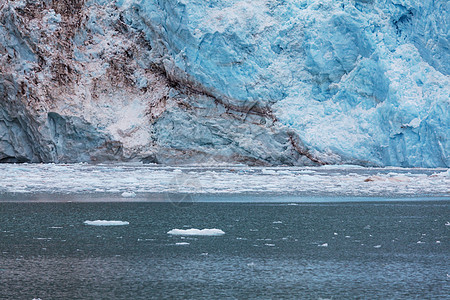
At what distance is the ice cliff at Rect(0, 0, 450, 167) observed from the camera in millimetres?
17281

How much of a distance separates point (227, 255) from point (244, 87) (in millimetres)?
15084

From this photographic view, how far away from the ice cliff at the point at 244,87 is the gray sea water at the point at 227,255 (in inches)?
471

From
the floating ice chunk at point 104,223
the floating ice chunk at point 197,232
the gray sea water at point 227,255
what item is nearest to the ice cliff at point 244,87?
the gray sea water at point 227,255

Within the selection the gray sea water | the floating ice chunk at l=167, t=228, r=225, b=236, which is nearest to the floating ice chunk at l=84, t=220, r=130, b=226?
the gray sea water

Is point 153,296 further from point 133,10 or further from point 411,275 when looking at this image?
point 133,10

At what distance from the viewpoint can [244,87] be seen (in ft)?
59.7

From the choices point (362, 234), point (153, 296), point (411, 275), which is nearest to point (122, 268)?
point (153, 296)

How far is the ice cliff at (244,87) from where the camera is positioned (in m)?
17.3

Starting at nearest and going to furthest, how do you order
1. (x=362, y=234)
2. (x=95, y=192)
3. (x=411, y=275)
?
(x=411, y=275) < (x=362, y=234) < (x=95, y=192)

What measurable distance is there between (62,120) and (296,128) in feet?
22.7

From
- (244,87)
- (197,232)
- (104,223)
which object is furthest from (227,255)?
(244,87)

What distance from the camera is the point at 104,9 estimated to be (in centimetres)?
1964

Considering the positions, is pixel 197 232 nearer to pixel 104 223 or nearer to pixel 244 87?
pixel 104 223

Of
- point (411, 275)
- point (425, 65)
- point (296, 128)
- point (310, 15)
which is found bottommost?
point (411, 275)
